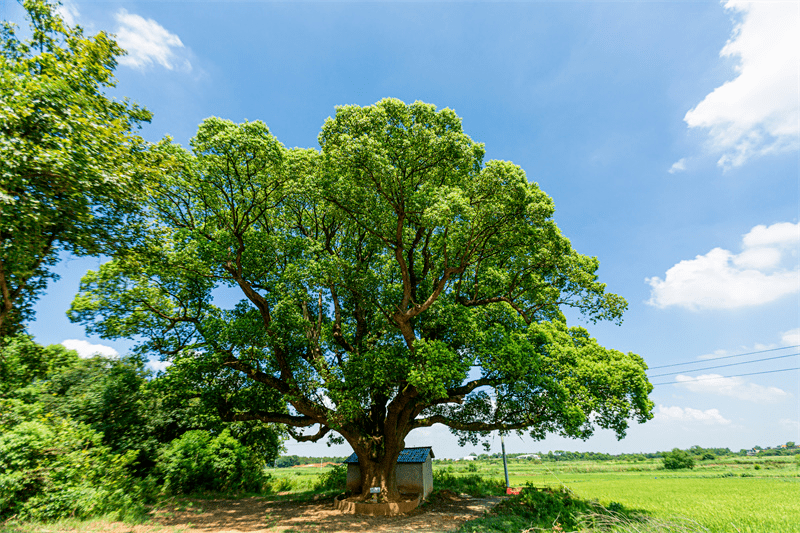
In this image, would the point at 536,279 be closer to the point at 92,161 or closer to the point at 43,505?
the point at 92,161

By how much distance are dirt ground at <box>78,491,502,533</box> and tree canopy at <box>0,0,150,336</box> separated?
6734 mm

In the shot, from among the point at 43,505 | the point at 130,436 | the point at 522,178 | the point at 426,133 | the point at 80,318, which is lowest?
the point at 43,505

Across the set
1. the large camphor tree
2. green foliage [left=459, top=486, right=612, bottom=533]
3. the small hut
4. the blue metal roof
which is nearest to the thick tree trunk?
the large camphor tree

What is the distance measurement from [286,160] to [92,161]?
6.56 metres

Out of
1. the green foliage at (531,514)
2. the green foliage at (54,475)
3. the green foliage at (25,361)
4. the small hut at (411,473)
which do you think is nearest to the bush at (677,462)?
the green foliage at (531,514)

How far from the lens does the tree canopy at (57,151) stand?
6.47 m

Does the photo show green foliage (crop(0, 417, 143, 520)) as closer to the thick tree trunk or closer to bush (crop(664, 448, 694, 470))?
the thick tree trunk

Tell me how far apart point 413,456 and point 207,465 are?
973 centimetres

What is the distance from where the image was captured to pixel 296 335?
42.5 feet

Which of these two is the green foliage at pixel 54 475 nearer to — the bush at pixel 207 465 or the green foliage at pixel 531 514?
the bush at pixel 207 465

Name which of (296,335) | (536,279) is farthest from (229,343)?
(536,279)

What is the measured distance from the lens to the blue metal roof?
58.0 ft

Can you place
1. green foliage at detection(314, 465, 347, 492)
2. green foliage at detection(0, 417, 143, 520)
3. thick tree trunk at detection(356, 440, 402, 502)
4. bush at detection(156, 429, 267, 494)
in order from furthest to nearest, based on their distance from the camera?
1. green foliage at detection(314, 465, 347, 492)
2. thick tree trunk at detection(356, 440, 402, 502)
3. bush at detection(156, 429, 267, 494)
4. green foliage at detection(0, 417, 143, 520)

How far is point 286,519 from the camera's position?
11.6 m
